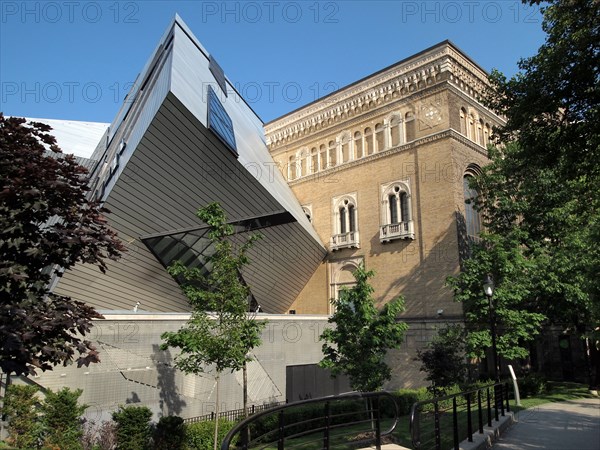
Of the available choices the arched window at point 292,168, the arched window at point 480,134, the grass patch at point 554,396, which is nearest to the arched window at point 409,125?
the arched window at point 480,134

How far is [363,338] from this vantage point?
15.6m

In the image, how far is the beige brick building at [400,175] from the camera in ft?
87.1

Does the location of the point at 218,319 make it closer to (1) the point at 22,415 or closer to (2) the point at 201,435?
(2) the point at 201,435

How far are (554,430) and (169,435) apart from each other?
9.55 meters

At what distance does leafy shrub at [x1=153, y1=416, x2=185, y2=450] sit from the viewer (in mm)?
12336

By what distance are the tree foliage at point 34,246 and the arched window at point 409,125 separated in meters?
24.9

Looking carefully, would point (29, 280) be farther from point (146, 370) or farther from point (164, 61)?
point (164, 61)

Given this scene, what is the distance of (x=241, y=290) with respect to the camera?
14.3 metres

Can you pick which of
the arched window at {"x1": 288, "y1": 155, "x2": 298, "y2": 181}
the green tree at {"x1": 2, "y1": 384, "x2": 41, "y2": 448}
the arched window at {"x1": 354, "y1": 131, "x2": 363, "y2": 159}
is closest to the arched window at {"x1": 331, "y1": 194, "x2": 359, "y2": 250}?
the arched window at {"x1": 354, "y1": 131, "x2": 363, "y2": 159}

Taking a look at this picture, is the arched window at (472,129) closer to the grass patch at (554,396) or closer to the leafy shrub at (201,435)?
the grass patch at (554,396)

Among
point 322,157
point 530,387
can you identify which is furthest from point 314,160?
point 530,387

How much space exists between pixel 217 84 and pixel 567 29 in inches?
576

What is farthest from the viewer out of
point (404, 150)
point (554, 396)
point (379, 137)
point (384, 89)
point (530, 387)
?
point (379, 137)

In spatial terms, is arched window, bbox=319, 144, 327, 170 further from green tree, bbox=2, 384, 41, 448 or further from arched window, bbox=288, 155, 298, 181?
green tree, bbox=2, 384, 41, 448
